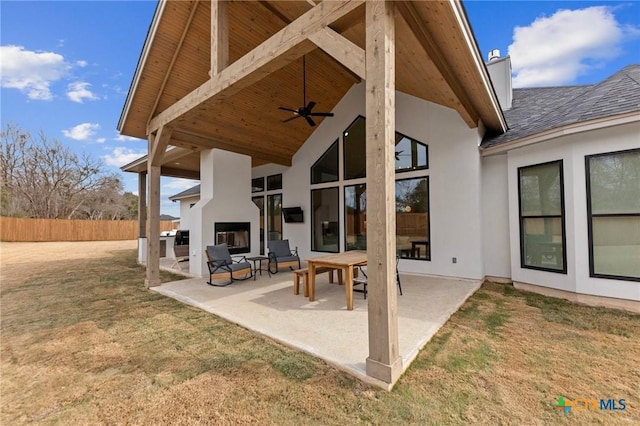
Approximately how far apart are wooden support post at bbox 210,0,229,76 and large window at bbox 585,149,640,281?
5938mm

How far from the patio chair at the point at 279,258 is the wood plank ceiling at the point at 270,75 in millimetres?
2800

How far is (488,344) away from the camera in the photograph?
3.02 meters

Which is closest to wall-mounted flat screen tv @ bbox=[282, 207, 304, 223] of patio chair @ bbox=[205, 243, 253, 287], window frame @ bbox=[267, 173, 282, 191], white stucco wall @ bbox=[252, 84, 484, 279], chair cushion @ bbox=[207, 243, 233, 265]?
window frame @ bbox=[267, 173, 282, 191]

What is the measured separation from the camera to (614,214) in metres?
4.12

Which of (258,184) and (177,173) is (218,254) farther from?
(177,173)

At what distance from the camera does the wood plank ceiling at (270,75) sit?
3.53 meters

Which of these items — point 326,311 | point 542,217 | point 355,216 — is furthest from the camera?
point 355,216

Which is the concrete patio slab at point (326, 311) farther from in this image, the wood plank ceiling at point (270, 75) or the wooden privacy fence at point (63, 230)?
the wooden privacy fence at point (63, 230)

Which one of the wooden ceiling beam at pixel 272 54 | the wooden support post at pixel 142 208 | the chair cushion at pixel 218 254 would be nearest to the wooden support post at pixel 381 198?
the wooden ceiling beam at pixel 272 54

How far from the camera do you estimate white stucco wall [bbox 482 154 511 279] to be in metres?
5.92

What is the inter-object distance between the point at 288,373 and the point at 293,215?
6.87 meters

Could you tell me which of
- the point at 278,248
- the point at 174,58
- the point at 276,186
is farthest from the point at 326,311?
the point at 276,186

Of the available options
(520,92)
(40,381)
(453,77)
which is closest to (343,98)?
(453,77)

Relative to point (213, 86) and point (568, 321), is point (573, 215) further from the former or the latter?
point (213, 86)
